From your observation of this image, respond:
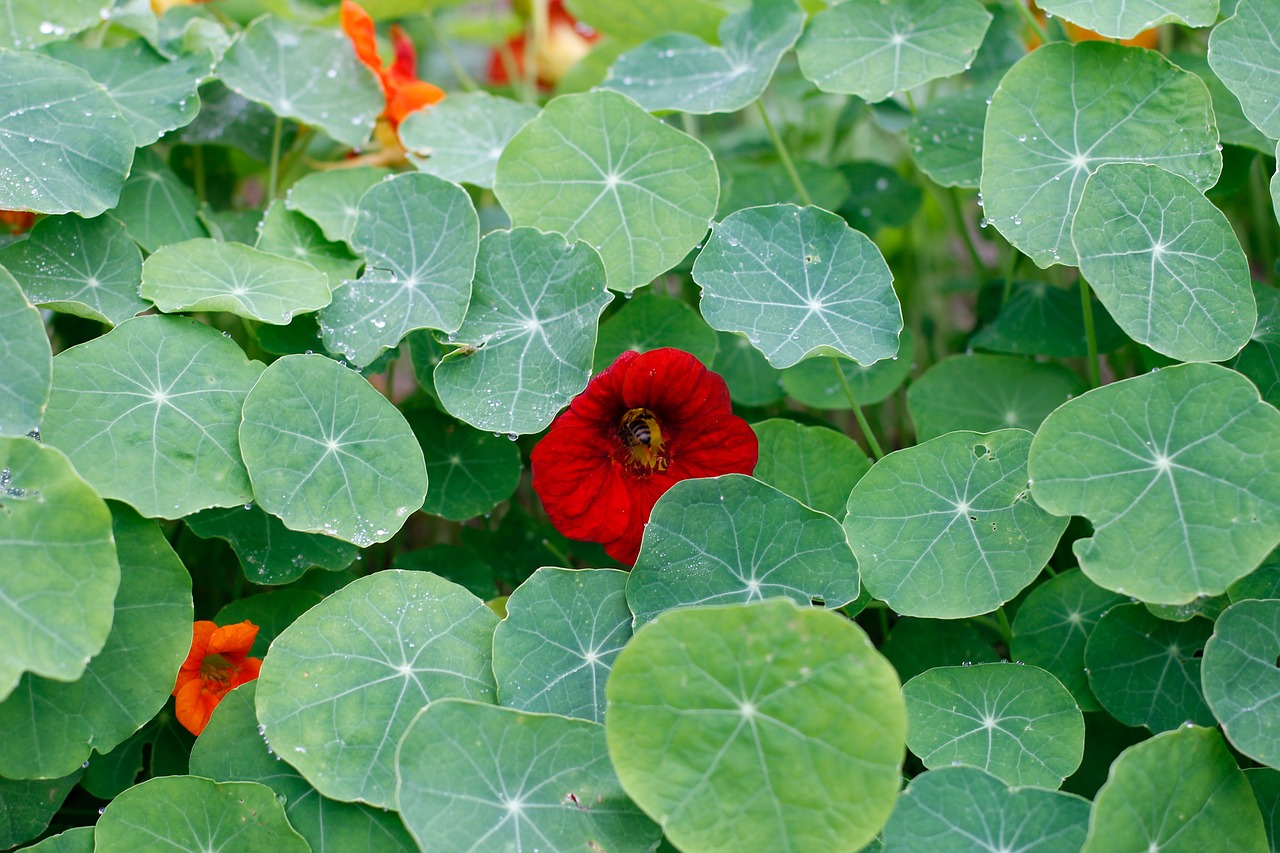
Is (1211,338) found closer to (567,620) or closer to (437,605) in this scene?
(567,620)

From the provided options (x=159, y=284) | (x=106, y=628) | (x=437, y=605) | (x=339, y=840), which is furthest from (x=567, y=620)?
(x=159, y=284)

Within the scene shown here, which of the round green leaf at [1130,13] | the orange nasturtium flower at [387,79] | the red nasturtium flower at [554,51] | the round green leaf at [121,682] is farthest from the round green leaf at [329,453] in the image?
the red nasturtium flower at [554,51]

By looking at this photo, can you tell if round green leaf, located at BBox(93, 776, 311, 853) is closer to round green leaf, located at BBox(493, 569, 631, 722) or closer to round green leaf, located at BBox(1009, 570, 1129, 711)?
round green leaf, located at BBox(493, 569, 631, 722)

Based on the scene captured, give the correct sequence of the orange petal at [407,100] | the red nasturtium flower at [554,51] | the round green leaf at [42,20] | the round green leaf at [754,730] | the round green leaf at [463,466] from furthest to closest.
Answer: the red nasturtium flower at [554,51] → the orange petal at [407,100] → the round green leaf at [42,20] → the round green leaf at [463,466] → the round green leaf at [754,730]

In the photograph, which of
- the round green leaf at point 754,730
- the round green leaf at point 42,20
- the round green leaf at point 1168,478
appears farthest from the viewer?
the round green leaf at point 42,20

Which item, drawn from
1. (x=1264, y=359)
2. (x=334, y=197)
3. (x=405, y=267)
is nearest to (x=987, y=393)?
(x=1264, y=359)

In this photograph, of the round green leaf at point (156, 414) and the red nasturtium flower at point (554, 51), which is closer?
the round green leaf at point (156, 414)

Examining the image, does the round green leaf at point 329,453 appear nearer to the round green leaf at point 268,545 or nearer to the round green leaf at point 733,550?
the round green leaf at point 268,545
